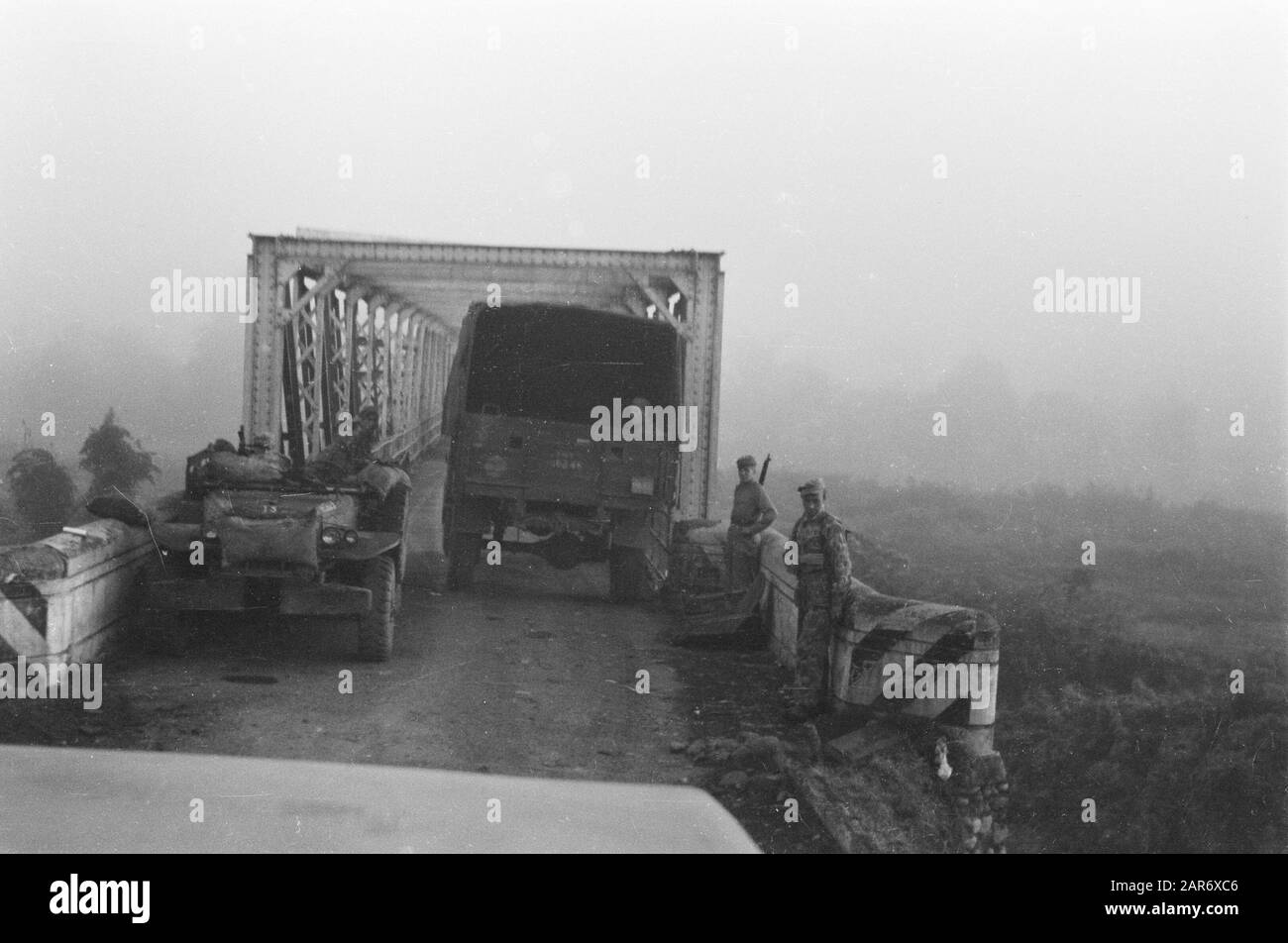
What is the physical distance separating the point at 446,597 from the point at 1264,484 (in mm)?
16540

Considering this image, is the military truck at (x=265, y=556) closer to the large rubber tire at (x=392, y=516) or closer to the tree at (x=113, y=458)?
the large rubber tire at (x=392, y=516)

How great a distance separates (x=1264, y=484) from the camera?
2198cm

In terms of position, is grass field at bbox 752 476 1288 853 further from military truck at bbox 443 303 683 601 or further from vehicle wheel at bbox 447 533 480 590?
vehicle wheel at bbox 447 533 480 590

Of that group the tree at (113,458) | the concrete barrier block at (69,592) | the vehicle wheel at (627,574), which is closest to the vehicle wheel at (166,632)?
the concrete barrier block at (69,592)

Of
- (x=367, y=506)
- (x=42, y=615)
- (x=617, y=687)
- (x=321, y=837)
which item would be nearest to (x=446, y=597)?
(x=367, y=506)

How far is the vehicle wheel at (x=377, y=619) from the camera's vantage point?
9.25 m

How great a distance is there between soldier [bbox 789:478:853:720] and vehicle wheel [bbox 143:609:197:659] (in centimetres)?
455

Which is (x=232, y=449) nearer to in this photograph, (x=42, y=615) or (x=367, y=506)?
(x=367, y=506)

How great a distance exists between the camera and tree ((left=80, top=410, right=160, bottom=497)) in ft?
50.4

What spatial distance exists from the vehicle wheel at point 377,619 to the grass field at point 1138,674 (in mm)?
4697

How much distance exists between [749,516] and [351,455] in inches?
147

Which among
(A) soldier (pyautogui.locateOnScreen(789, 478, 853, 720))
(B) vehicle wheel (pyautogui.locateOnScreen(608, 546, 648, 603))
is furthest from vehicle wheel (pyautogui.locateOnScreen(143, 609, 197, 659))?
(B) vehicle wheel (pyautogui.locateOnScreen(608, 546, 648, 603))

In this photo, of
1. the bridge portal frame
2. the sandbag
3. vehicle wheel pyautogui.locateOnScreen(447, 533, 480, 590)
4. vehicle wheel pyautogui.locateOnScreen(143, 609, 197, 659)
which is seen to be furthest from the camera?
the bridge portal frame

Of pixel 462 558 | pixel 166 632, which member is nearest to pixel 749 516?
pixel 462 558
